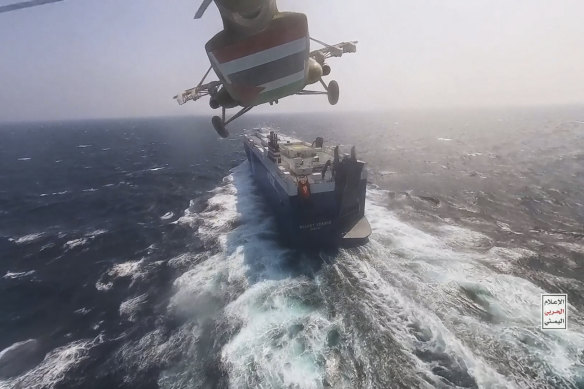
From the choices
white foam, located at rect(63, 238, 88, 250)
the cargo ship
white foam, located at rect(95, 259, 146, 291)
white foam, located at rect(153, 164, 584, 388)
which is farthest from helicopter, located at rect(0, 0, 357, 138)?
white foam, located at rect(63, 238, 88, 250)

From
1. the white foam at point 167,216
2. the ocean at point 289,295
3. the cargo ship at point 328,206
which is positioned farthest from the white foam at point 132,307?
the white foam at point 167,216

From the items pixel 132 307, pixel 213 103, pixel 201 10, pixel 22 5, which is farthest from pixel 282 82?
pixel 132 307

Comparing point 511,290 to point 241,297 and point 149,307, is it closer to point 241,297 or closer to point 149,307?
point 241,297

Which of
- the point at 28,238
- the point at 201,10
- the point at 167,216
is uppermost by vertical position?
the point at 201,10

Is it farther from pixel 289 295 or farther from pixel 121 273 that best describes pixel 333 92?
pixel 121 273

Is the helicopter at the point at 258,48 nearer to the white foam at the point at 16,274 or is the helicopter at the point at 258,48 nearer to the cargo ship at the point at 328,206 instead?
the cargo ship at the point at 328,206

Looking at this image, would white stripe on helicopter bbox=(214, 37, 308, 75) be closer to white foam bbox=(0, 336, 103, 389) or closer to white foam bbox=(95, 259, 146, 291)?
white foam bbox=(0, 336, 103, 389)
